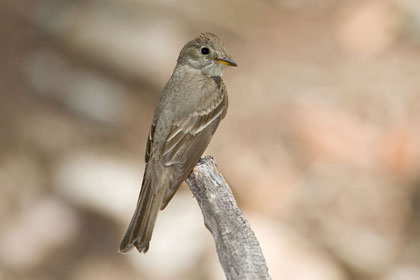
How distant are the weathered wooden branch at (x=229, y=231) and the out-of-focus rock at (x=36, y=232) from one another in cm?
617

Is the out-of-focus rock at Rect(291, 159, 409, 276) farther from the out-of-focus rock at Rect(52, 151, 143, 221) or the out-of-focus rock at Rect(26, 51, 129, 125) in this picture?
the out-of-focus rock at Rect(26, 51, 129, 125)

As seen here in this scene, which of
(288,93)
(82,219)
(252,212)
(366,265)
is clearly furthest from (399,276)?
(82,219)

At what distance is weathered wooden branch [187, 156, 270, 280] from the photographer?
4996mm

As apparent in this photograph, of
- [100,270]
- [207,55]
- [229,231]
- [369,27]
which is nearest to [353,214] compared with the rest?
[369,27]

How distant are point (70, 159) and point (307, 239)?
3737 mm

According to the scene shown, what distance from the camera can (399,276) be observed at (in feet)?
38.2

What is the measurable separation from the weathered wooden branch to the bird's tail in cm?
42

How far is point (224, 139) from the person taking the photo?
39.3 ft

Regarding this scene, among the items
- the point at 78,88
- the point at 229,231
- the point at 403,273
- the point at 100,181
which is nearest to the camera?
the point at 229,231

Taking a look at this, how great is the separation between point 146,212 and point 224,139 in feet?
18.9

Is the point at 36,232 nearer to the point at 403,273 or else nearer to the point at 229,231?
the point at 403,273

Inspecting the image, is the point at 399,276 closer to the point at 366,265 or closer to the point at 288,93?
the point at 366,265

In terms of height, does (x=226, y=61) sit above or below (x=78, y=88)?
below

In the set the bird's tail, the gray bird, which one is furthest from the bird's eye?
the bird's tail
